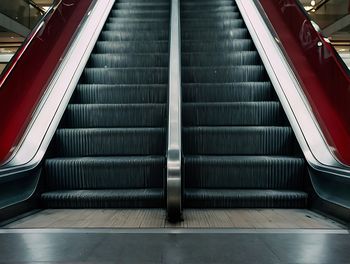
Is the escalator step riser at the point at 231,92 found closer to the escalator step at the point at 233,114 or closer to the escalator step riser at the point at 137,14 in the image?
the escalator step at the point at 233,114

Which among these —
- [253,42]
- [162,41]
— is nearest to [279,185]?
[253,42]

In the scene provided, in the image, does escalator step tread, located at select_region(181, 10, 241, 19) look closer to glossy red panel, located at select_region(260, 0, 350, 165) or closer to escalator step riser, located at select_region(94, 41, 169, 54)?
escalator step riser, located at select_region(94, 41, 169, 54)

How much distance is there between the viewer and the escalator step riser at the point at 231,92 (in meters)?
4.47

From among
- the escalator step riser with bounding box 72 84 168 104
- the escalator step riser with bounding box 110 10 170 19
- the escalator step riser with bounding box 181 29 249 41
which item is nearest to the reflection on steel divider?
the escalator step riser with bounding box 72 84 168 104

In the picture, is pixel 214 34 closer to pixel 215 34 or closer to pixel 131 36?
pixel 215 34

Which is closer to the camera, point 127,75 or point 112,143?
point 112,143

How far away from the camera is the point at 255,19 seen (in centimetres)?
586

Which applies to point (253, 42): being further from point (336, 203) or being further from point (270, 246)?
point (270, 246)

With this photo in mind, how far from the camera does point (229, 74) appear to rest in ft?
15.8

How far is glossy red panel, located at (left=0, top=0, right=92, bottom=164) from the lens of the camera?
11.1 ft

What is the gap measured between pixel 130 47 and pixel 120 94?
1413 mm

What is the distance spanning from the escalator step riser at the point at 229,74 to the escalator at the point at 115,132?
468 millimetres

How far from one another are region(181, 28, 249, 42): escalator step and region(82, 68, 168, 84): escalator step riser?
144 cm

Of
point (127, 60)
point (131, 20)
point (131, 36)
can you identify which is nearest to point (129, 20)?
point (131, 20)
